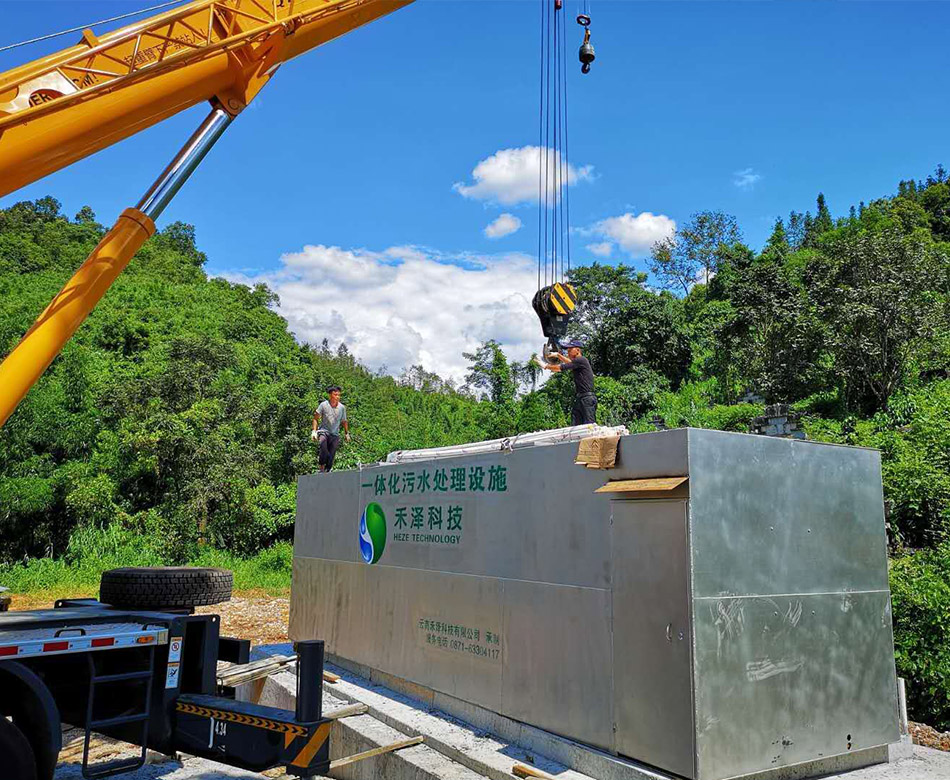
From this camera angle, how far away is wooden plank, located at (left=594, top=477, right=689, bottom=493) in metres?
4.78

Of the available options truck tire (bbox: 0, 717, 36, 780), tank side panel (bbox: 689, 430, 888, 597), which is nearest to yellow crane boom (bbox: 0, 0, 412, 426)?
truck tire (bbox: 0, 717, 36, 780)

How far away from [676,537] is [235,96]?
6.52 metres

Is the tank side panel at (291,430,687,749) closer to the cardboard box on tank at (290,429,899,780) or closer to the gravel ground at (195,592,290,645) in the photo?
the cardboard box on tank at (290,429,899,780)

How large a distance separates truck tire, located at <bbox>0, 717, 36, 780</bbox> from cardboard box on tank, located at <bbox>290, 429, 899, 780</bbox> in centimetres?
344

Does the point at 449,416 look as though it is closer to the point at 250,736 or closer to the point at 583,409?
the point at 583,409

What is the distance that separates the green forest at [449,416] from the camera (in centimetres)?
1655

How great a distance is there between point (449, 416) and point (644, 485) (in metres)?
30.6

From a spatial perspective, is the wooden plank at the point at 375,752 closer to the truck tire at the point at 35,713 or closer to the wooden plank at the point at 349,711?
the wooden plank at the point at 349,711

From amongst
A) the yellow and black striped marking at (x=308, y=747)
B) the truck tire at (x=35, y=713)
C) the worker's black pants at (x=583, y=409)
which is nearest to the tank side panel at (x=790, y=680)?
the yellow and black striped marking at (x=308, y=747)

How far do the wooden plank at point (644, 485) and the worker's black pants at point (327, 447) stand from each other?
19.9 feet

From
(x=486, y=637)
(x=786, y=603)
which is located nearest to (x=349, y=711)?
(x=486, y=637)

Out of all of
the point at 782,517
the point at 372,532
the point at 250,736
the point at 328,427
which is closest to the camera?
the point at 250,736

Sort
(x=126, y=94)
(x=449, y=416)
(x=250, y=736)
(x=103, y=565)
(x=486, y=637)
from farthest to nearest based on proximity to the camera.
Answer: (x=449, y=416), (x=103, y=565), (x=126, y=94), (x=486, y=637), (x=250, y=736)

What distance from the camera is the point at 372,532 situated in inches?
328
